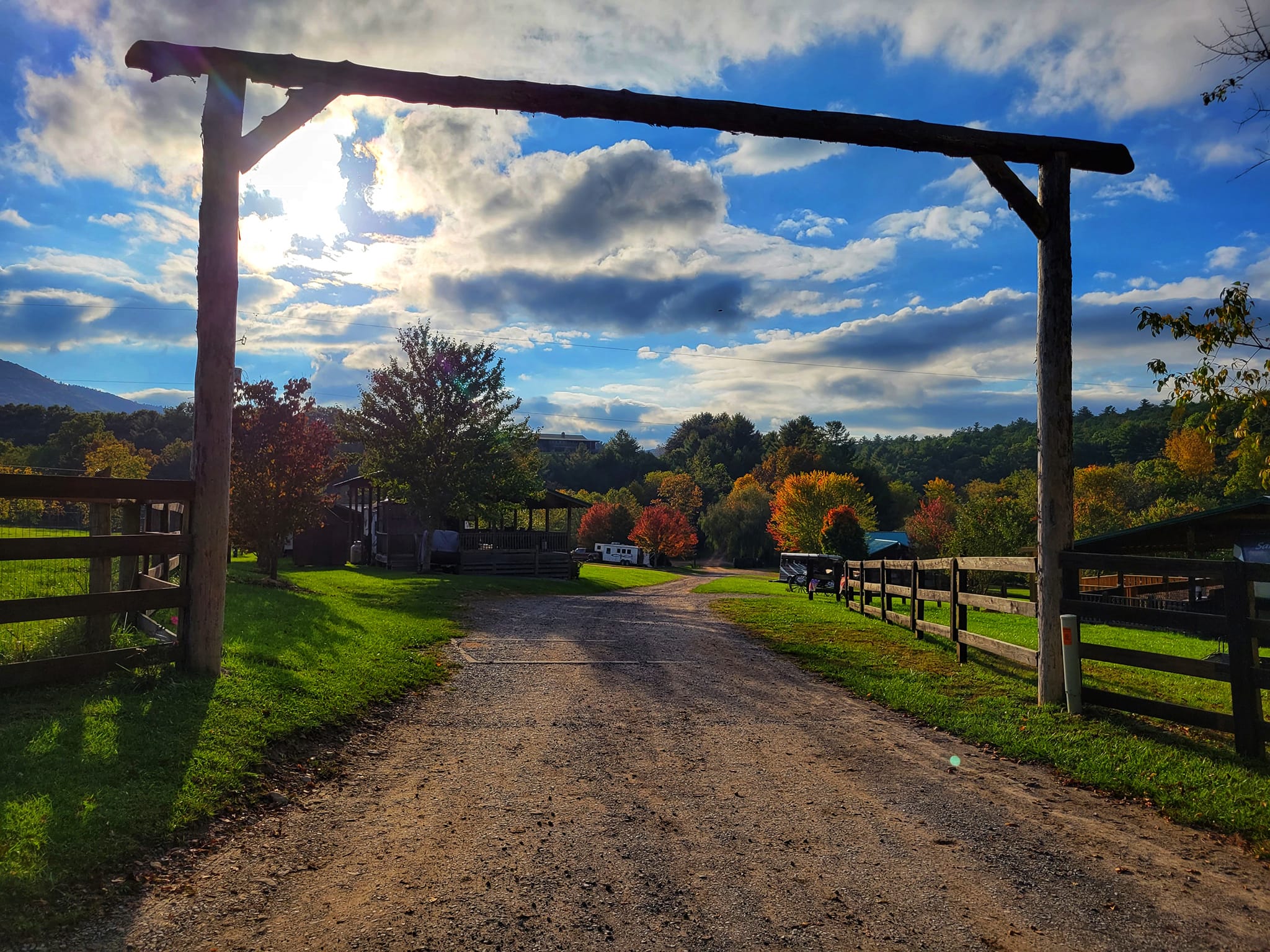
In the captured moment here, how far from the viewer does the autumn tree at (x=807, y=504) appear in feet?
221

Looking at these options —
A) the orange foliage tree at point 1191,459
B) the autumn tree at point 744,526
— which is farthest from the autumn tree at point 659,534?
the orange foliage tree at point 1191,459

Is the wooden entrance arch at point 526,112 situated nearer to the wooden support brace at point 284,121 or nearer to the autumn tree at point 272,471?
the wooden support brace at point 284,121

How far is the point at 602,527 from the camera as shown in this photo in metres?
79.4

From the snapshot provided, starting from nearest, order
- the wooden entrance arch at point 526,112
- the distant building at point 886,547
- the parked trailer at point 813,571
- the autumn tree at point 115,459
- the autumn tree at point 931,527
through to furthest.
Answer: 1. the wooden entrance arch at point 526,112
2. the parked trailer at point 813,571
3. the autumn tree at point 115,459
4. the distant building at point 886,547
5. the autumn tree at point 931,527

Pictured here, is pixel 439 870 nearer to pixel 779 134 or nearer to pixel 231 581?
pixel 779 134

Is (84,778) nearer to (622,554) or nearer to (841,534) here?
(841,534)

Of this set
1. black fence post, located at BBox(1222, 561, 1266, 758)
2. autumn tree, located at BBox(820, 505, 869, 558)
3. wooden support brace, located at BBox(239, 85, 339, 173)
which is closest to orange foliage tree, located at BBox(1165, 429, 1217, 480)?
autumn tree, located at BBox(820, 505, 869, 558)

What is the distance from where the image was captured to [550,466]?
4936 inches

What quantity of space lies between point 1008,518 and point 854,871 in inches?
1882

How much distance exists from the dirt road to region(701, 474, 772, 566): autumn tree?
79561mm

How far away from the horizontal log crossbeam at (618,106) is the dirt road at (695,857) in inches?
263

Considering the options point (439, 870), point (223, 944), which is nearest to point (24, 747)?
point (223, 944)

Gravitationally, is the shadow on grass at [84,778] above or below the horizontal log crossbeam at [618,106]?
below

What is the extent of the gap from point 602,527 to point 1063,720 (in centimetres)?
7268
